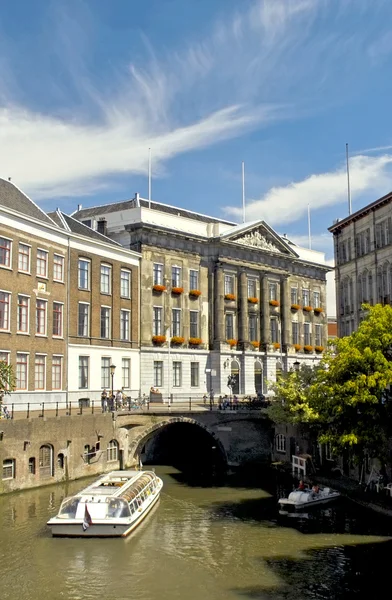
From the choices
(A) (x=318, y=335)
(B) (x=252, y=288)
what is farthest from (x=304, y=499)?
(A) (x=318, y=335)

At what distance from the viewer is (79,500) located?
35.1 metres

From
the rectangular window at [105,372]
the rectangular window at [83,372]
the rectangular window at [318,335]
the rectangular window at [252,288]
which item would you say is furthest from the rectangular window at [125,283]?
the rectangular window at [318,335]

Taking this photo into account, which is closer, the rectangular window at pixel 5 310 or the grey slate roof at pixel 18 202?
the rectangular window at pixel 5 310

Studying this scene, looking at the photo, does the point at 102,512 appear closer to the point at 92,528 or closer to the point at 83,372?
the point at 92,528

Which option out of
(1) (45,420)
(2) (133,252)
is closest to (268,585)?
(1) (45,420)

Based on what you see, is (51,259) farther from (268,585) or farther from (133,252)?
(268,585)

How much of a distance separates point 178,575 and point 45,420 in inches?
772

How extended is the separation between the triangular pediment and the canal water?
127 ft

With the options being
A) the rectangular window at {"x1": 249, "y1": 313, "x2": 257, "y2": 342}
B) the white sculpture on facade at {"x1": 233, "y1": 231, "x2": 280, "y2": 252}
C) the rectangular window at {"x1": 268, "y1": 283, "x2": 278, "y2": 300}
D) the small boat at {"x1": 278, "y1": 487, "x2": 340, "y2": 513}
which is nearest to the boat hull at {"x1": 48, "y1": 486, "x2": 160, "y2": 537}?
the small boat at {"x1": 278, "y1": 487, "x2": 340, "y2": 513}

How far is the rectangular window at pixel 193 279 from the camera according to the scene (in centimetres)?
7250

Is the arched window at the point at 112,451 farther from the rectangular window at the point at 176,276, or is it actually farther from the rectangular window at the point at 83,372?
the rectangular window at the point at 176,276

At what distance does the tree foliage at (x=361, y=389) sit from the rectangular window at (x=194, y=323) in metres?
32.5

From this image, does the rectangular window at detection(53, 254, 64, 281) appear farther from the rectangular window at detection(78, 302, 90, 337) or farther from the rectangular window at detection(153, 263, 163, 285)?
the rectangular window at detection(153, 263, 163, 285)

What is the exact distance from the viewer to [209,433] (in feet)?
189
